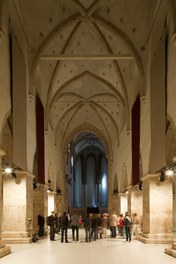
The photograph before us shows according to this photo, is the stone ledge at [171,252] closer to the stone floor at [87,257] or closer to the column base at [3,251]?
the stone floor at [87,257]

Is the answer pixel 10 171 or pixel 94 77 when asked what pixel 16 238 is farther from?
pixel 94 77

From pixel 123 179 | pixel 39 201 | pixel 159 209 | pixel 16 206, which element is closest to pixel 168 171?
pixel 159 209

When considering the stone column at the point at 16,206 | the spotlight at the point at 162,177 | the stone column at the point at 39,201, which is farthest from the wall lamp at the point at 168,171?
the stone column at the point at 39,201

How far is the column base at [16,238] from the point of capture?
18062 millimetres

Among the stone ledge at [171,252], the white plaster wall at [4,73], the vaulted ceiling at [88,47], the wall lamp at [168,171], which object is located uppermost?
the vaulted ceiling at [88,47]

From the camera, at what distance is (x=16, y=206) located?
60.7 ft

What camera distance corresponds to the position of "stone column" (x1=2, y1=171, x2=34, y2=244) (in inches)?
720

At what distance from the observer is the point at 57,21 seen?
1984cm

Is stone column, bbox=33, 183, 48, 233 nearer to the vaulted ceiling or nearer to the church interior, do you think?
the church interior

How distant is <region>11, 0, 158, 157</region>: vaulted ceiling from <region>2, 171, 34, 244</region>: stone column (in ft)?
16.9

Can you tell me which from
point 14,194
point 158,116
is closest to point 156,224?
point 158,116

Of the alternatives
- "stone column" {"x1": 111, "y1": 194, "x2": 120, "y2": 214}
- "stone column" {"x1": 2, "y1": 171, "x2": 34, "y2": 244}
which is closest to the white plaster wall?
"stone column" {"x1": 2, "y1": 171, "x2": 34, "y2": 244}

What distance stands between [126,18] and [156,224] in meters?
9.08

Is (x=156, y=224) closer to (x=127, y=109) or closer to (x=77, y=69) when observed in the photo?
(x=127, y=109)
